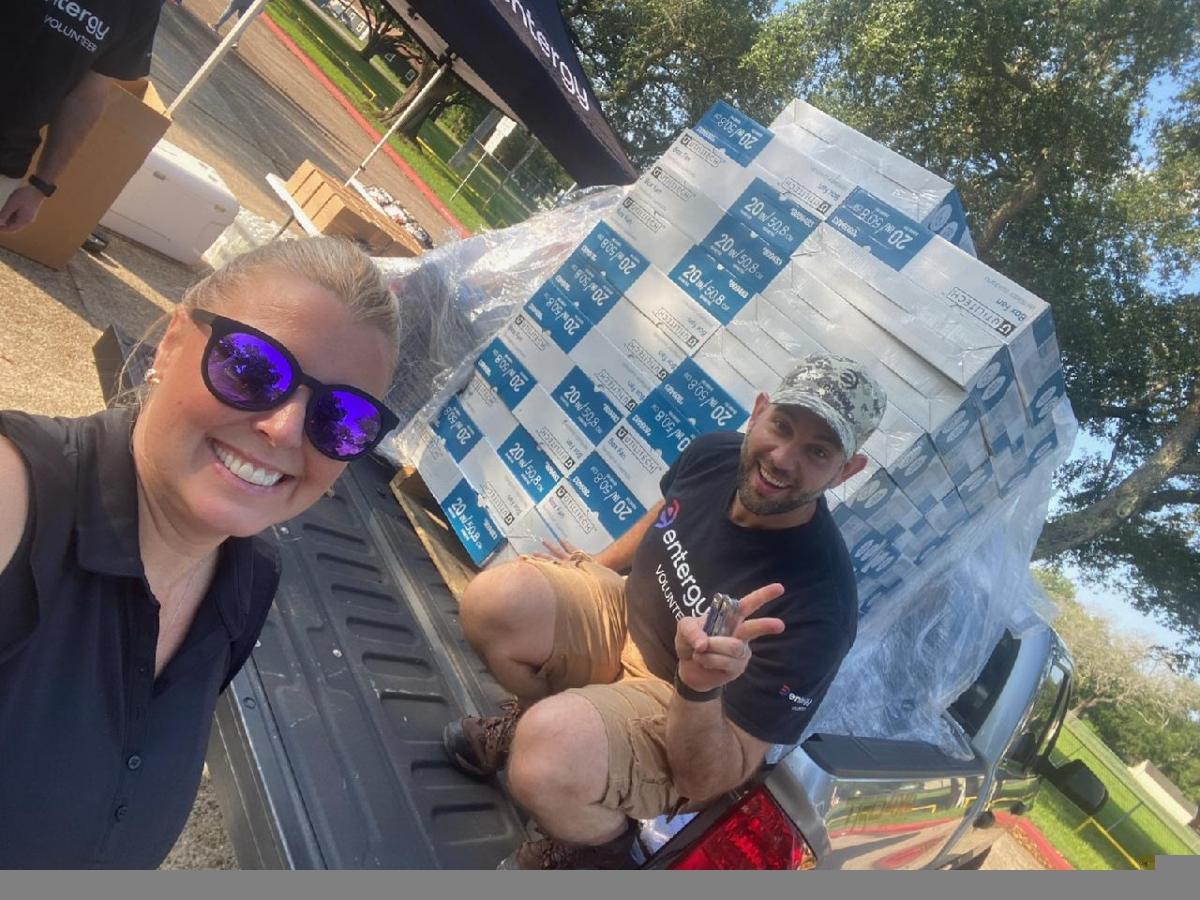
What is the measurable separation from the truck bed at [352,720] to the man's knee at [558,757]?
189 millimetres

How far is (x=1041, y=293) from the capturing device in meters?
10.5

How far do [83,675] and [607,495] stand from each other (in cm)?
203

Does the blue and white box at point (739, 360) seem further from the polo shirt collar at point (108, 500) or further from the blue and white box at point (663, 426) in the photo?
the polo shirt collar at point (108, 500)

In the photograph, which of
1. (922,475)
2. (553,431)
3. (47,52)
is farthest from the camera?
(553,431)

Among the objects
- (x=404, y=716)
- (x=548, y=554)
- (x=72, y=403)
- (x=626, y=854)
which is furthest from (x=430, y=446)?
(x=626, y=854)

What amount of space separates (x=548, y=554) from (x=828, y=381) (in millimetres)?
1185

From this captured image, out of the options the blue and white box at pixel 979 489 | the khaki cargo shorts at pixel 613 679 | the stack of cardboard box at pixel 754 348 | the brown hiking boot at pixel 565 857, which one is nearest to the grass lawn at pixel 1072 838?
the blue and white box at pixel 979 489

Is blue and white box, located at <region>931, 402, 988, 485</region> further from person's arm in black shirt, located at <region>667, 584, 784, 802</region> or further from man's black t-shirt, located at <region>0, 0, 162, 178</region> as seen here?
man's black t-shirt, located at <region>0, 0, 162, 178</region>

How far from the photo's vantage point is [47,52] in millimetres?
2143

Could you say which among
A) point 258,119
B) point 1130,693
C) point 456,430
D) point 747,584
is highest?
point 1130,693

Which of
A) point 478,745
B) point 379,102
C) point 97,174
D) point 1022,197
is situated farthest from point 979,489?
point 379,102

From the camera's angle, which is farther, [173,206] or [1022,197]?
[1022,197]

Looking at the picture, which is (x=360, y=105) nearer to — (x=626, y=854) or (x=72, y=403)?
(x=72, y=403)

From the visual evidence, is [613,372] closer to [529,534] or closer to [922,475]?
[529,534]
